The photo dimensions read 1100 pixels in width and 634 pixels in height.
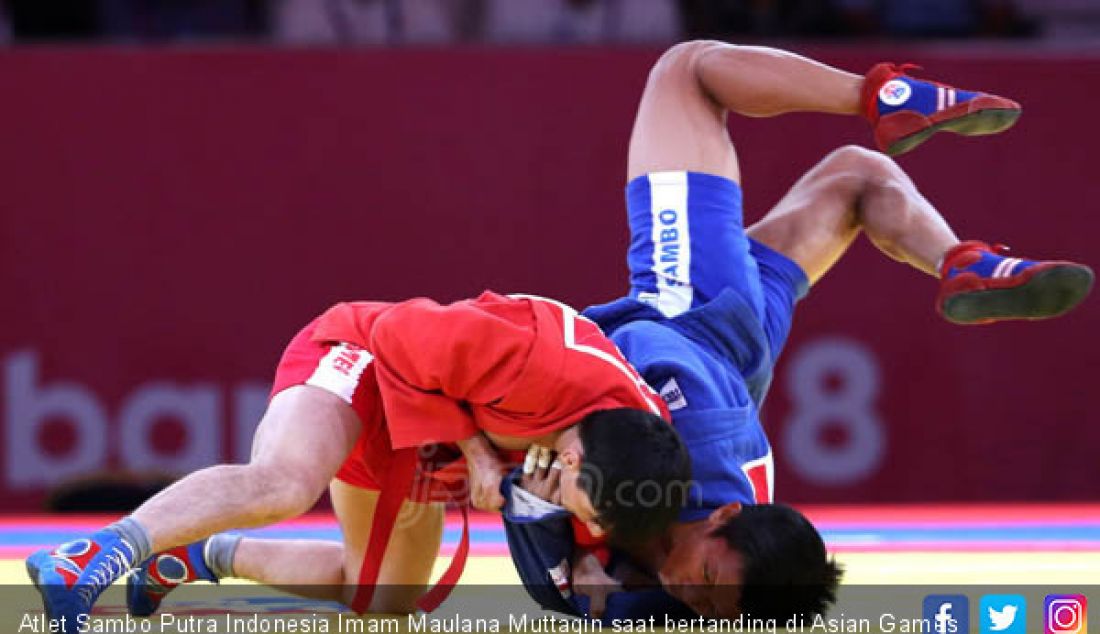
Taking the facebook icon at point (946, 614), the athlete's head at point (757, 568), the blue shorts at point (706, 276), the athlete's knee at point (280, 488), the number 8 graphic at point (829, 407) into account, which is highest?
the blue shorts at point (706, 276)

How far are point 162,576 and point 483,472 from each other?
74 cm

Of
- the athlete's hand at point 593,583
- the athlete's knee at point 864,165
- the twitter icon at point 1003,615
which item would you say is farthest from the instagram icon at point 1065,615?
the athlete's knee at point 864,165

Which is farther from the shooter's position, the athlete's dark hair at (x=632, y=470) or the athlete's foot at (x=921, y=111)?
the athlete's foot at (x=921, y=111)

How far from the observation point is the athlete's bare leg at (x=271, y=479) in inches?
118

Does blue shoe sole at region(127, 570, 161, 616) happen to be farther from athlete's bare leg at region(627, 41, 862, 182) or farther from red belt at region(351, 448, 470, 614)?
athlete's bare leg at region(627, 41, 862, 182)

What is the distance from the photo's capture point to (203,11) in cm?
741

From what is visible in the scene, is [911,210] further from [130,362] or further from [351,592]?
[130,362]

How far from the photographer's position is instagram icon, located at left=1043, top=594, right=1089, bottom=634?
9.41ft

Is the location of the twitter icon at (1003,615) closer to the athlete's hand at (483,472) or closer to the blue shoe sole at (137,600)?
the athlete's hand at (483,472)

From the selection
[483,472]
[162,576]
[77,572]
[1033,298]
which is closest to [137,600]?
[162,576]

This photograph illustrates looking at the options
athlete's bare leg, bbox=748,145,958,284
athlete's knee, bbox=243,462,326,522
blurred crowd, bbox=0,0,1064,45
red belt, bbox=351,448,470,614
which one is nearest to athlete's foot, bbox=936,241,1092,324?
athlete's bare leg, bbox=748,145,958,284

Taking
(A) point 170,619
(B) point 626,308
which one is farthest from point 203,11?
(A) point 170,619

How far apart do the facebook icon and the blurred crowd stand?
435cm

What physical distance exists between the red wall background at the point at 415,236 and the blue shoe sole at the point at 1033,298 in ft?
10.2
